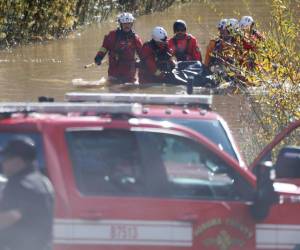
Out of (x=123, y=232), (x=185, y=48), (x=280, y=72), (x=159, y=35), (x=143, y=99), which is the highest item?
(x=143, y=99)

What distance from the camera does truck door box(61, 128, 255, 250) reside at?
285 inches

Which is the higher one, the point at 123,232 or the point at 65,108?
the point at 65,108

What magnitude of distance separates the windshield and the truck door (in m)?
0.85

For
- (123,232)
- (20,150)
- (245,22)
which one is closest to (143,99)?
(123,232)

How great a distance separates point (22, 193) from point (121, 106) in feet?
3.73

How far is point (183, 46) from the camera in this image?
843 inches

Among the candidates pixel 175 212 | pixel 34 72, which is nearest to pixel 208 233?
pixel 175 212

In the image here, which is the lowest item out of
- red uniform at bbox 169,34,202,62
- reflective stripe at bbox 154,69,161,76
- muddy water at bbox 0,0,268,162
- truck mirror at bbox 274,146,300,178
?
muddy water at bbox 0,0,268,162

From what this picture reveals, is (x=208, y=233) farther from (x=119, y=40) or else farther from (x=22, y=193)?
(x=119, y=40)

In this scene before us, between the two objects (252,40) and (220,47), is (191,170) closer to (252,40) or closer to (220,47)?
(252,40)

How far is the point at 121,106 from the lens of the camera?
24.1 ft

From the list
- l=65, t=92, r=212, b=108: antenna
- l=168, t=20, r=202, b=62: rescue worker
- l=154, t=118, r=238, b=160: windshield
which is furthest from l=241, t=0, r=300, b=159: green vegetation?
l=168, t=20, r=202, b=62: rescue worker

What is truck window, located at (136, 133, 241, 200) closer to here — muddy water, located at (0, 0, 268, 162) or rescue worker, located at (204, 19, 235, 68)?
rescue worker, located at (204, 19, 235, 68)

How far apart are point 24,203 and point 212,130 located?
308cm
